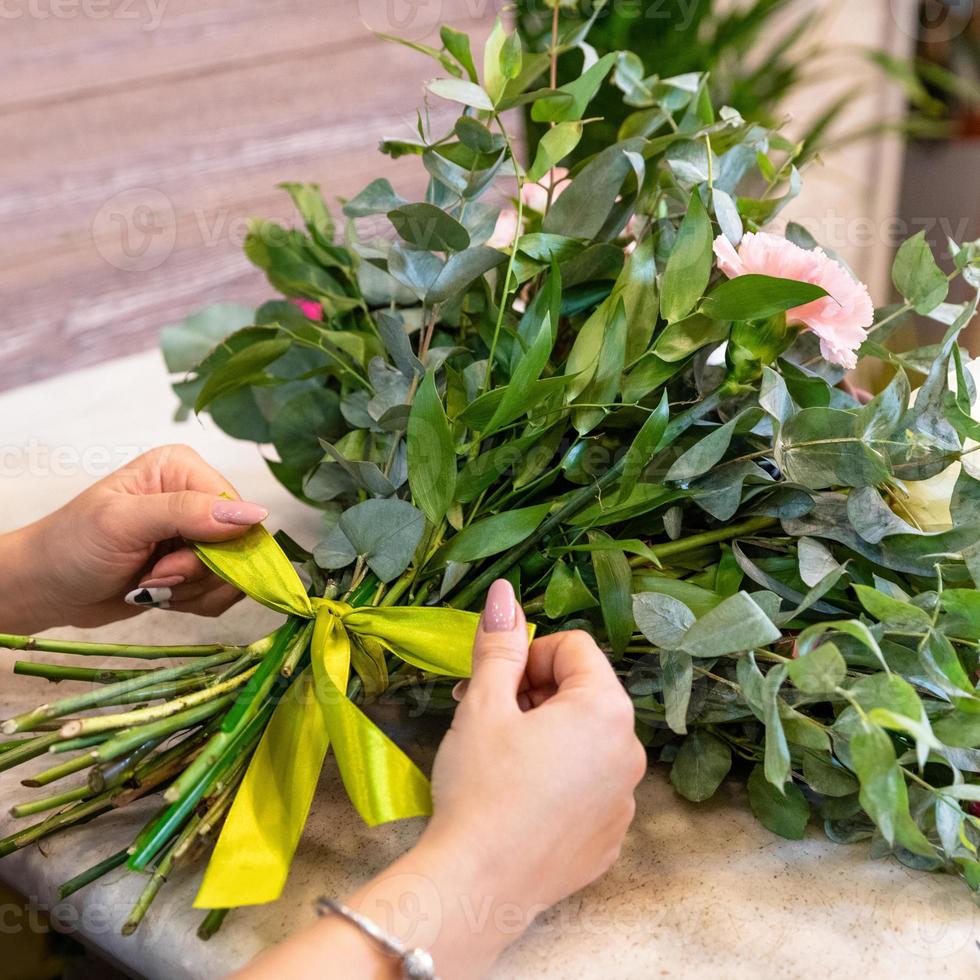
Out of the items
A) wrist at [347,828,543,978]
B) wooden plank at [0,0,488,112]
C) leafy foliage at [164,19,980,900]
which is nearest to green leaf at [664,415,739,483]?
leafy foliage at [164,19,980,900]

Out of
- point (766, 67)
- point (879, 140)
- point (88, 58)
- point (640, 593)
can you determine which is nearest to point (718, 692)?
point (640, 593)

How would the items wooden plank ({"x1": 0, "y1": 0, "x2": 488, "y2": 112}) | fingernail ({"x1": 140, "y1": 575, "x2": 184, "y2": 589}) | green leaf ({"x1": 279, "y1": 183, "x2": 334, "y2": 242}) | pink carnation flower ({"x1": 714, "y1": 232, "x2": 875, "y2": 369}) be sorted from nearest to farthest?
pink carnation flower ({"x1": 714, "y1": 232, "x2": 875, "y2": 369})
fingernail ({"x1": 140, "y1": 575, "x2": 184, "y2": 589})
green leaf ({"x1": 279, "y1": 183, "x2": 334, "y2": 242})
wooden plank ({"x1": 0, "y1": 0, "x2": 488, "y2": 112})

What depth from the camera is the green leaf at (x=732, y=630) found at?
1.51 ft

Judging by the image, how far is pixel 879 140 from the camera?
106 inches

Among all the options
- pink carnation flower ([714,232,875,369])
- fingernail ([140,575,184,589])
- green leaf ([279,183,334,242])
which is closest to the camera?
pink carnation flower ([714,232,875,369])

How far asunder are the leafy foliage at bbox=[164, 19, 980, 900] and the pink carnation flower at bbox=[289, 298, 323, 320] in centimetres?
12

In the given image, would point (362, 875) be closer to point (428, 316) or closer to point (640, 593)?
point (640, 593)

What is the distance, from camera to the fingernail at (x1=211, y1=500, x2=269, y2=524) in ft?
1.89

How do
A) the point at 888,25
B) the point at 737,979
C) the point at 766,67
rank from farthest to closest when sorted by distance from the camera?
the point at 888,25, the point at 766,67, the point at 737,979

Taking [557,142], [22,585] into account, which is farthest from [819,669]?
[22,585]

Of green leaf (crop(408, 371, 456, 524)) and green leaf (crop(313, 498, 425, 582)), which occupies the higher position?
green leaf (crop(408, 371, 456, 524))

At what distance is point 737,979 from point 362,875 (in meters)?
0.19

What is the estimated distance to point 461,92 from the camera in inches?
23.7

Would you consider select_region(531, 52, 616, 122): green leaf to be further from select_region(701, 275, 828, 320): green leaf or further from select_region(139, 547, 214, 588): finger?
select_region(139, 547, 214, 588): finger
